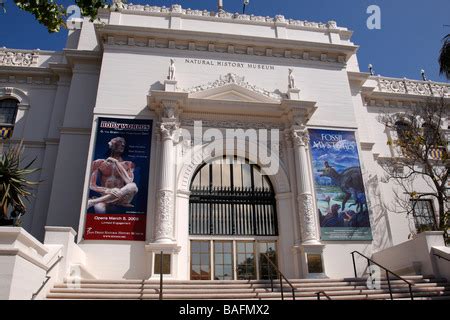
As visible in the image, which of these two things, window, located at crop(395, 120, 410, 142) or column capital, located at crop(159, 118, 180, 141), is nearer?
column capital, located at crop(159, 118, 180, 141)

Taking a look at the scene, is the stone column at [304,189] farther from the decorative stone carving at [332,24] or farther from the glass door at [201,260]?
the decorative stone carving at [332,24]

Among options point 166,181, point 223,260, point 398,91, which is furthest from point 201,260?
point 398,91

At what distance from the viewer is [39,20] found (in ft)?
30.4

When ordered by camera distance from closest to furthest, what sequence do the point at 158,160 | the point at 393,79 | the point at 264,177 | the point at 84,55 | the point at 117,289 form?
the point at 117,289 → the point at 158,160 → the point at 264,177 → the point at 84,55 → the point at 393,79

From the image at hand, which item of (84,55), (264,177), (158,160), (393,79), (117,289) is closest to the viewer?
(117,289)

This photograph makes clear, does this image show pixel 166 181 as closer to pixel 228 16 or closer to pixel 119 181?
pixel 119 181

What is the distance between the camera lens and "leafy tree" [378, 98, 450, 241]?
17828 mm

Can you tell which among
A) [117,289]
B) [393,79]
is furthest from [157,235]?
[393,79]

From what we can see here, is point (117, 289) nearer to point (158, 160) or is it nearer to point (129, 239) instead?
point (129, 239)

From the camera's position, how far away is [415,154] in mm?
17422

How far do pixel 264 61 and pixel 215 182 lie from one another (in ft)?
23.2

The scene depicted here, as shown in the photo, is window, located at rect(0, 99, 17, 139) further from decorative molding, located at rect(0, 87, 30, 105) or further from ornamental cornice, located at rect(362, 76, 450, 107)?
ornamental cornice, located at rect(362, 76, 450, 107)

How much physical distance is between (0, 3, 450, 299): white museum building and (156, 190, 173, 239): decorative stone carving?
5 cm

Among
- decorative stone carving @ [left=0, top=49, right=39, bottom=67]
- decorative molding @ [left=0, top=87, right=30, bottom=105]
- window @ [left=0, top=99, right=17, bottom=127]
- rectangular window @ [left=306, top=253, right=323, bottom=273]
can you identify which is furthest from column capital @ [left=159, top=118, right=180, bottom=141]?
decorative stone carving @ [left=0, top=49, right=39, bottom=67]
